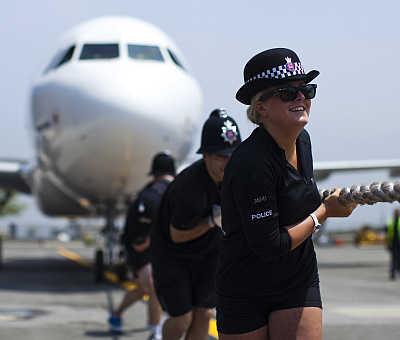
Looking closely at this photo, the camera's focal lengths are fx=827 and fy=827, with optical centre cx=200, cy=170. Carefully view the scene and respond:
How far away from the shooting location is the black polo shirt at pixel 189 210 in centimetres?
458

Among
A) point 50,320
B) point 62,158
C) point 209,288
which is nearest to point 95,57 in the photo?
point 62,158

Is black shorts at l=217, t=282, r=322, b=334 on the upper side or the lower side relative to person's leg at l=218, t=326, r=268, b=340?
upper

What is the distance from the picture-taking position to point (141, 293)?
25.0 feet

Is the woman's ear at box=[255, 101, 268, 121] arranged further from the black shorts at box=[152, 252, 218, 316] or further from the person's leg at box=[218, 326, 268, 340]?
the black shorts at box=[152, 252, 218, 316]

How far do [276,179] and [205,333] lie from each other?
248cm

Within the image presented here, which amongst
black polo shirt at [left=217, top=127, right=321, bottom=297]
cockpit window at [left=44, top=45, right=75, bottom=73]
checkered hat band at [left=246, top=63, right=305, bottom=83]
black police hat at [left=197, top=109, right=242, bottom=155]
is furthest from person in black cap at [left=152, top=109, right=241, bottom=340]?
cockpit window at [left=44, top=45, right=75, bottom=73]

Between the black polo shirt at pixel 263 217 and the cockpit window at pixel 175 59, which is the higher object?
the cockpit window at pixel 175 59

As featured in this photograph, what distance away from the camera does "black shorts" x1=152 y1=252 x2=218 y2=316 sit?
16.1 feet

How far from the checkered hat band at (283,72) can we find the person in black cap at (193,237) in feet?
5.33

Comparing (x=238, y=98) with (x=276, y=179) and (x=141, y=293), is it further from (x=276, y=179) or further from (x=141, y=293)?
(x=141, y=293)

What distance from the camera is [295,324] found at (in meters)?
2.82

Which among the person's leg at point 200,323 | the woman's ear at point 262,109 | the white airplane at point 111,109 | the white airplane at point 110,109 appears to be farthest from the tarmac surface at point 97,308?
the woman's ear at point 262,109

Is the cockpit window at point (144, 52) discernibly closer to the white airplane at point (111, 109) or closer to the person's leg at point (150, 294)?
the white airplane at point (111, 109)

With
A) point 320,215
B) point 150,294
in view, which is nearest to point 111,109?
point 150,294
